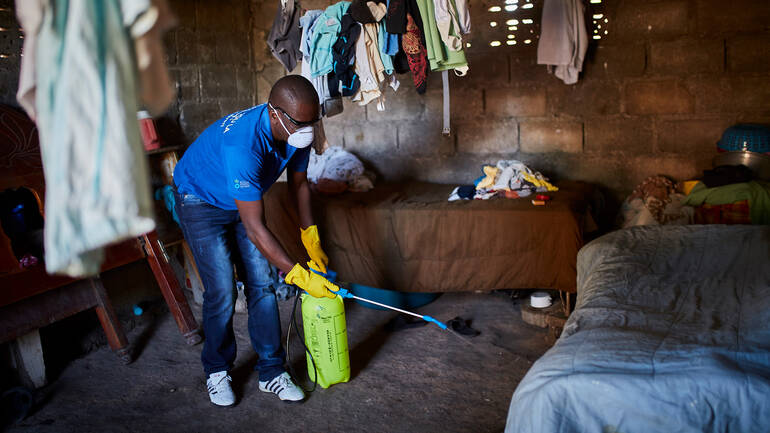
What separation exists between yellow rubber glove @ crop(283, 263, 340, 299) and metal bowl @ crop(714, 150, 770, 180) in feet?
7.98

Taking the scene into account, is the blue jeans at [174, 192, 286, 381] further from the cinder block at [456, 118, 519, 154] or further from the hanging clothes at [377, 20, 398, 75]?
the cinder block at [456, 118, 519, 154]

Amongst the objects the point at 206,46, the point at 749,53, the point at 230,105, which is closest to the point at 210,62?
the point at 206,46

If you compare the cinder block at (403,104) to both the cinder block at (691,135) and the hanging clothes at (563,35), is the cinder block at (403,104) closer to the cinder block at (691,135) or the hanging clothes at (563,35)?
the hanging clothes at (563,35)

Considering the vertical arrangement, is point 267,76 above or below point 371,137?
above

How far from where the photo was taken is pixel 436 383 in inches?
107

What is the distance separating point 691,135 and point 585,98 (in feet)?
2.16

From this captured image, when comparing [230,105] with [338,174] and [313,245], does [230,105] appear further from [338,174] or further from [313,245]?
[313,245]

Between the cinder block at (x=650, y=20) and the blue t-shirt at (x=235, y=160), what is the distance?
87.5 inches

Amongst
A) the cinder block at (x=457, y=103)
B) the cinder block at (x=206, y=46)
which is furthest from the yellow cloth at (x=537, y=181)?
the cinder block at (x=206, y=46)

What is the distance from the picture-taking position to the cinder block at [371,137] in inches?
172

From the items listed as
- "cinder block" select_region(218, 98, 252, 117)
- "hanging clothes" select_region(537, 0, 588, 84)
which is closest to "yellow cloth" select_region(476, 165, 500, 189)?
"hanging clothes" select_region(537, 0, 588, 84)

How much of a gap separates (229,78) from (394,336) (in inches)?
92.4

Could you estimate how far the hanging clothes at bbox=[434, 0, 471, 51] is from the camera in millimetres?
2801

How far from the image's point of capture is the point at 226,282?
2.54 m
